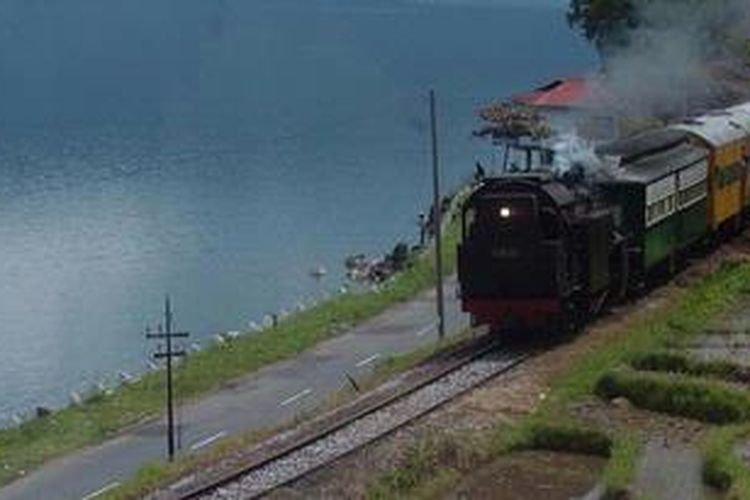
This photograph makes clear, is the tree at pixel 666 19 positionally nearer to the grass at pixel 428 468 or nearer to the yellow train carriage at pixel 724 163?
the yellow train carriage at pixel 724 163

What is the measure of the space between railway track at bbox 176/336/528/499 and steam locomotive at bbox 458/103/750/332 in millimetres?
1276

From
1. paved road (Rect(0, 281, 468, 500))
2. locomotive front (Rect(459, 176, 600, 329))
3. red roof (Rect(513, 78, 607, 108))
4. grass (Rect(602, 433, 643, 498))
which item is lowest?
paved road (Rect(0, 281, 468, 500))

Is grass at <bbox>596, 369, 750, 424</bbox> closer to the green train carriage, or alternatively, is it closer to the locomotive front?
the locomotive front

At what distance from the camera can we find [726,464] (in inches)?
741

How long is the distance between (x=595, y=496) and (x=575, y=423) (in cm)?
342

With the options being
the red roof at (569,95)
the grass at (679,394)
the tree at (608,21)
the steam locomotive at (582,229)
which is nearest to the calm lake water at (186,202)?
the red roof at (569,95)

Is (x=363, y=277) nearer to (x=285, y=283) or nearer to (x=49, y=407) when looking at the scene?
(x=285, y=283)

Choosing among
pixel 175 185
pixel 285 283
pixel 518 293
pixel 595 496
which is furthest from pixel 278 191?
pixel 595 496

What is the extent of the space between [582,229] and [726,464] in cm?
944

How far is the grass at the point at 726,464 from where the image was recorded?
17842 mm

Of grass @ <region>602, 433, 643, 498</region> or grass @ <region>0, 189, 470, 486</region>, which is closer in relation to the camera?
grass @ <region>602, 433, 643, 498</region>

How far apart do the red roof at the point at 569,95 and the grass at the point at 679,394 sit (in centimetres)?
3529

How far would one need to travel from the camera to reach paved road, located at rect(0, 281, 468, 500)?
29.2 m

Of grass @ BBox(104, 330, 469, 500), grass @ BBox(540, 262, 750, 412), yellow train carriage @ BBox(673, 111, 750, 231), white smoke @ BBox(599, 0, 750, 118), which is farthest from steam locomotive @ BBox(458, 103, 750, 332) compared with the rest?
white smoke @ BBox(599, 0, 750, 118)
